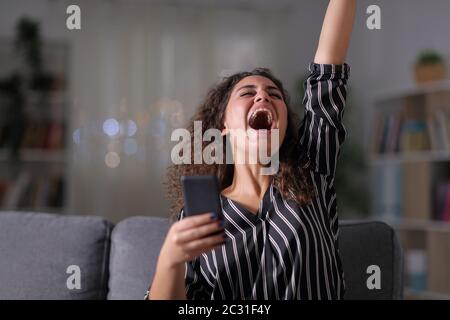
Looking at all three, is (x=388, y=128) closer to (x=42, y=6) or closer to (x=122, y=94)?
(x=122, y=94)

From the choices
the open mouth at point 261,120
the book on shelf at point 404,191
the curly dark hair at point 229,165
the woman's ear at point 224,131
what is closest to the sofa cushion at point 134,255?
the curly dark hair at point 229,165

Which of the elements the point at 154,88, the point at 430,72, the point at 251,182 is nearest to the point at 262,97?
the point at 251,182

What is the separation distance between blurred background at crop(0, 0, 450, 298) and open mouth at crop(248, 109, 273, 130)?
2651mm

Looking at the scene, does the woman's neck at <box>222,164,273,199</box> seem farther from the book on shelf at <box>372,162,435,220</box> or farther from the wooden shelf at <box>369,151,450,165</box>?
the book on shelf at <box>372,162,435,220</box>

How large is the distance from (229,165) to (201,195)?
38cm

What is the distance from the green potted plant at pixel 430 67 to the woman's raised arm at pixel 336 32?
2499 millimetres

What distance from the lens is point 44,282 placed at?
1.33 meters

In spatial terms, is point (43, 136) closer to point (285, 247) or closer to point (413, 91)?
point (413, 91)

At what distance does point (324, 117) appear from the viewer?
1.08m

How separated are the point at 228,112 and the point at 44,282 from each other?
0.58 meters

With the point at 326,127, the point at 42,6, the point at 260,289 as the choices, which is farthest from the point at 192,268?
the point at 42,6

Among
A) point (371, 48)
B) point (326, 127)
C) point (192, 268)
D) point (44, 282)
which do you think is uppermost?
point (371, 48)

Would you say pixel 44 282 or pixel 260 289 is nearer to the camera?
pixel 260 289

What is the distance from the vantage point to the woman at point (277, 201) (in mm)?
932
